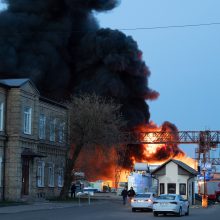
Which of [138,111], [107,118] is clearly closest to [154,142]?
[138,111]

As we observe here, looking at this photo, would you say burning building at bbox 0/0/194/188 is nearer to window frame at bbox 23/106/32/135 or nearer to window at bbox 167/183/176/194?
window at bbox 167/183/176/194

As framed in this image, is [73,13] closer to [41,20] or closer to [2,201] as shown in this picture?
[41,20]

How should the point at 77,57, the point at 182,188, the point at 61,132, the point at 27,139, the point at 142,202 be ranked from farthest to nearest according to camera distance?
1. the point at 77,57
2. the point at 61,132
3. the point at 182,188
4. the point at 27,139
5. the point at 142,202

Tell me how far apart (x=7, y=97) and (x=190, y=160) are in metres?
54.0

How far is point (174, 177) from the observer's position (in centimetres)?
4900

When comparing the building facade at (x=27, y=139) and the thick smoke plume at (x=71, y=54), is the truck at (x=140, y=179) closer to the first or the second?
the building facade at (x=27, y=139)

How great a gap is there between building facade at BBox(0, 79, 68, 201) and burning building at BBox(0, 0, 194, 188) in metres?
23.4

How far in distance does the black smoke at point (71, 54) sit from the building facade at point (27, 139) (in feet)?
77.4

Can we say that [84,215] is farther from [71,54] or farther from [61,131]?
[71,54]

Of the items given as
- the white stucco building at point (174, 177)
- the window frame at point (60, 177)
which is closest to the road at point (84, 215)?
the white stucco building at point (174, 177)

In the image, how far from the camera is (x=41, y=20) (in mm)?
79875

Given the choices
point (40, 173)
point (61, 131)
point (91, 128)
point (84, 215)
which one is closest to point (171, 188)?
point (91, 128)

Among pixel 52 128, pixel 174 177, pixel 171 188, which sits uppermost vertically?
pixel 52 128

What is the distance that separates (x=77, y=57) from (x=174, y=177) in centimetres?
3787
